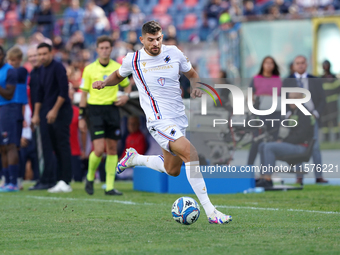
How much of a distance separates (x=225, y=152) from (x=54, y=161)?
3.55 meters

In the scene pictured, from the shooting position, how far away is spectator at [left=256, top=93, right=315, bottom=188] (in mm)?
9789

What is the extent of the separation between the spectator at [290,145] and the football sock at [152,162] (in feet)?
10.8

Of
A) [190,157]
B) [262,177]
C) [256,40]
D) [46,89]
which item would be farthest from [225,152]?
[256,40]

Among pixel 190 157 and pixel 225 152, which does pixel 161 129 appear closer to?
pixel 190 157

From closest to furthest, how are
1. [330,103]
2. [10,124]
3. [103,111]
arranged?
[103,111]
[10,124]
[330,103]

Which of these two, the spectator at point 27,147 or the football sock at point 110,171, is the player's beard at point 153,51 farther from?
the spectator at point 27,147

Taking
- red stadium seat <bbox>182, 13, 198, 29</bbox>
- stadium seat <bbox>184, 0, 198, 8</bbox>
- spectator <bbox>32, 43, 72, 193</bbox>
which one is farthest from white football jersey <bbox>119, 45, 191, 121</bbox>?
stadium seat <bbox>184, 0, 198, 8</bbox>

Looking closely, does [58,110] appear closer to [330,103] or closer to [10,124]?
[10,124]

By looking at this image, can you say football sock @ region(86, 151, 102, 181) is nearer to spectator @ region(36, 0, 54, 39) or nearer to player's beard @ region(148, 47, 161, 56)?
player's beard @ region(148, 47, 161, 56)

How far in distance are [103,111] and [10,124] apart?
6.73ft

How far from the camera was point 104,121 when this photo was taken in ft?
30.2

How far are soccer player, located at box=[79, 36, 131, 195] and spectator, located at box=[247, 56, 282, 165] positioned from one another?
2.39 meters

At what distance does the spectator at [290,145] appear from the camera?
9789 millimetres

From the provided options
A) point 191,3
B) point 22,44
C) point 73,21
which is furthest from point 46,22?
point 191,3
